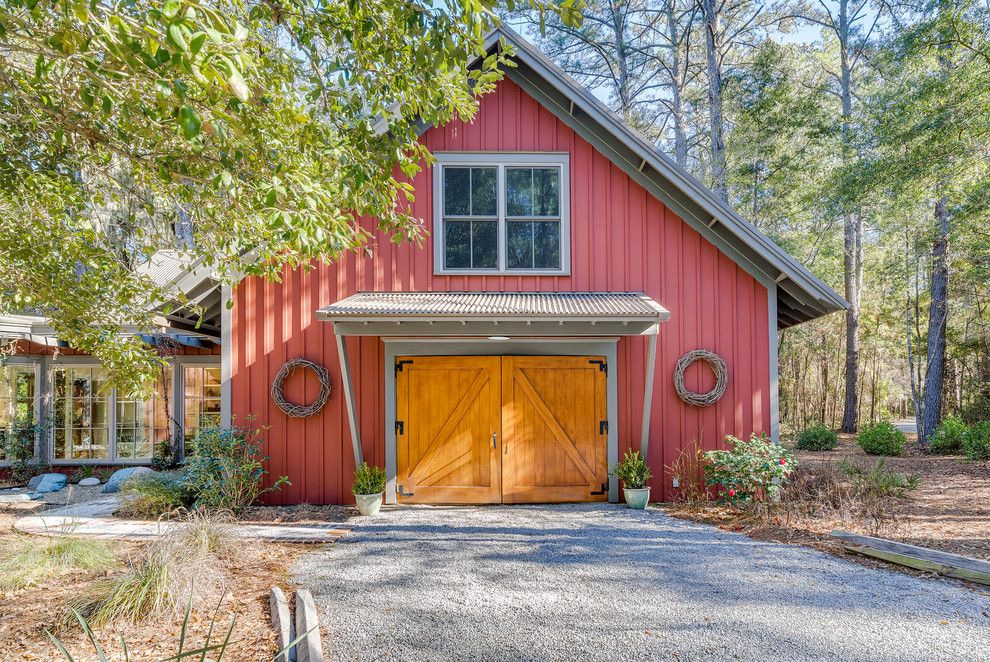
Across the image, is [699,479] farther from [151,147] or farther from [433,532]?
[151,147]

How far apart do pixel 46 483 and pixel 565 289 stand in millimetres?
9807

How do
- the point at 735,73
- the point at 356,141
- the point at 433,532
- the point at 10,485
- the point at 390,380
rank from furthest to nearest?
the point at 735,73 → the point at 10,485 → the point at 390,380 → the point at 433,532 → the point at 356,141

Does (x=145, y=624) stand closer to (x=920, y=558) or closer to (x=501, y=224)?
(x=501, y=224)

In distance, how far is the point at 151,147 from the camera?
180 inches

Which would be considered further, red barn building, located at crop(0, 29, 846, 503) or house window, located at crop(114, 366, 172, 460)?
house window, located at crop(114, 366, 172, 460)

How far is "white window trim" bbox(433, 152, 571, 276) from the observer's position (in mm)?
7973

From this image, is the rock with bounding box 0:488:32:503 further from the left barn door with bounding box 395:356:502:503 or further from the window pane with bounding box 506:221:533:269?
the window pane with bounding box 506:221:533:269

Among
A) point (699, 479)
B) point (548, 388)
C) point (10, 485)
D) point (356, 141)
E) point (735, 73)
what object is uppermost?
point (735, 73)

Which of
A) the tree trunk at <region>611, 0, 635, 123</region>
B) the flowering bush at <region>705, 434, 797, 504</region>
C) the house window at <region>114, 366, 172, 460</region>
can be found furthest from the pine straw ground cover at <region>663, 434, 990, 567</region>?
the tree trunk at <region>611, 0, 635, 123</region>

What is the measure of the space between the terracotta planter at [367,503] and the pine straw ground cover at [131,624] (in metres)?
2.03

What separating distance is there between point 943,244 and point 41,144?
17249mm

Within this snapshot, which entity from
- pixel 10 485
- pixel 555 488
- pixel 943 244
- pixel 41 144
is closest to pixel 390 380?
pixel 555 488

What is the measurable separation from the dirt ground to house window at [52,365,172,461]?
7.09m

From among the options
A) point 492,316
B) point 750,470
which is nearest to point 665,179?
point 492,316
